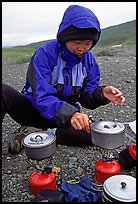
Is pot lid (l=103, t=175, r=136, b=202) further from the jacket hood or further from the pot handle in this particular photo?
the jacket hood

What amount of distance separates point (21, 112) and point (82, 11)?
0.86 m

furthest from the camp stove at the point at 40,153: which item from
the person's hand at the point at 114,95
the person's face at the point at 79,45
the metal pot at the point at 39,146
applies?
the person's face at the point at 79,45

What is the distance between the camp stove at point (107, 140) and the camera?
1.58 metres

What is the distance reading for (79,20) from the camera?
5.87 ft

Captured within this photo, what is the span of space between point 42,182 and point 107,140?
42 centimetres

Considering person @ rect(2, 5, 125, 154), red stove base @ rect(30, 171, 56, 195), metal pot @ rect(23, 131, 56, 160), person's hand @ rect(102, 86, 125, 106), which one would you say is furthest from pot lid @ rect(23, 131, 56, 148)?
person's hand @ rect(102, 86, 125, 106)

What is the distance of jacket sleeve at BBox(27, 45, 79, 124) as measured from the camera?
1.67 metres

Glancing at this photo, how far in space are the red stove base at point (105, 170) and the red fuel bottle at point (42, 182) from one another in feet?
0.86

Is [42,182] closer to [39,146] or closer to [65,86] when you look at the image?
[39,146]

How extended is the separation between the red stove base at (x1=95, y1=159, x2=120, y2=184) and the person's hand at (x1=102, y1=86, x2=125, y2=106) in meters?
0.37

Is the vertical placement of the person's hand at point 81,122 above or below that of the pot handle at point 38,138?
above

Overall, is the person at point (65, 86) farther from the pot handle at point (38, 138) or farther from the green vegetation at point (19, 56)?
the green vegetation at point (19, 56)

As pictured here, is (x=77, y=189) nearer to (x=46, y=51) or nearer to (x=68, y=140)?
(x=68, y=140)

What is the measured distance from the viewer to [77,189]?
1.61 metres
